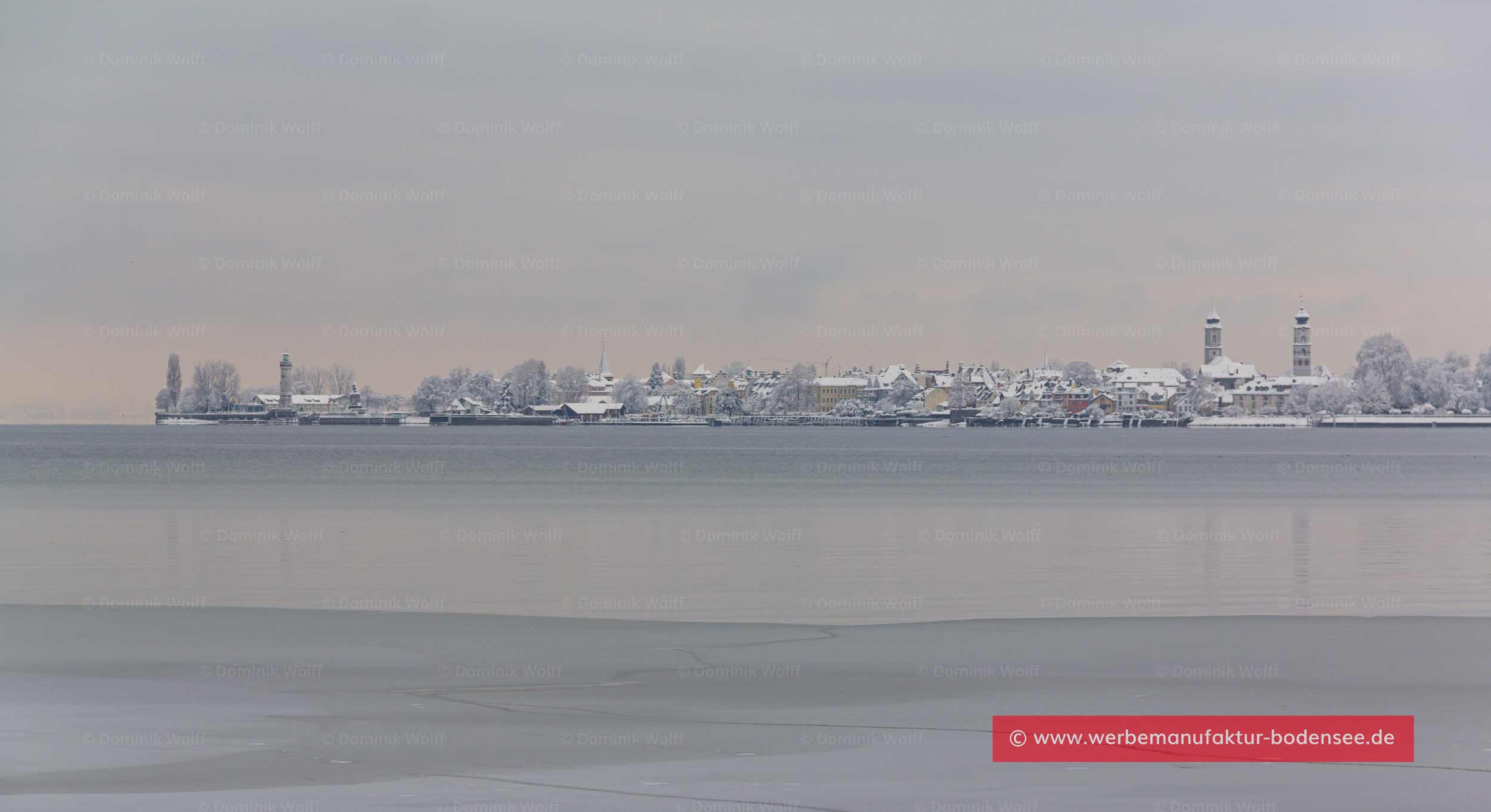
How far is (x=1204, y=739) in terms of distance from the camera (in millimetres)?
11023

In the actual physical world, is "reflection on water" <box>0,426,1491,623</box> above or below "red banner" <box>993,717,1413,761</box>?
below

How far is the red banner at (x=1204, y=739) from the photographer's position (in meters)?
10.4

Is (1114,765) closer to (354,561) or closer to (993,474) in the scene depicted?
(354,561)

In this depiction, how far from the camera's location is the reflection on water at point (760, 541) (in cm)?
2153

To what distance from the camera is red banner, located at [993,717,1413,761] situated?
10430 mm

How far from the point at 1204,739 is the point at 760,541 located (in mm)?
22617

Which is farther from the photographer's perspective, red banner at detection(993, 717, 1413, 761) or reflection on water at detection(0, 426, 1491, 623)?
reflection on water at detection(0, 426, 1491, 623)

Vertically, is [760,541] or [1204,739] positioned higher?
[1204,739]

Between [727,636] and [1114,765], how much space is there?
736cm

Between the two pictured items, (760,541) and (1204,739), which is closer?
(1204,739)

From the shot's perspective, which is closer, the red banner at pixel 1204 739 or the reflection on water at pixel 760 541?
the red banner at pixel 1204 739

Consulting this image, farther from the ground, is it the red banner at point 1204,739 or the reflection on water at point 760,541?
the red banner at point 1204,739

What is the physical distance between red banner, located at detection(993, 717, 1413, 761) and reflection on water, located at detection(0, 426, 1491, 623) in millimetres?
7304

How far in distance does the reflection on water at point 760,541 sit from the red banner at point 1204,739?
7.30 meters
